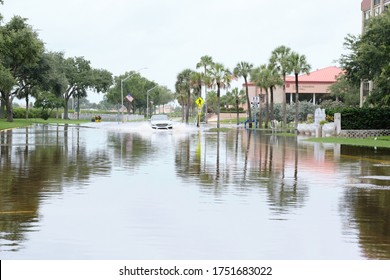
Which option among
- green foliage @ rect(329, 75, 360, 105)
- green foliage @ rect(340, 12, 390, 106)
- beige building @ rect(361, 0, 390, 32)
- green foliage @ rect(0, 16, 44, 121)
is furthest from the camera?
green foliage @ rect(329, 75, 360, 105)

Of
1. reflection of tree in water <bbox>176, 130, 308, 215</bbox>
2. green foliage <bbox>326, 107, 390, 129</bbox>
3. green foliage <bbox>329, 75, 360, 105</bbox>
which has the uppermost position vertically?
green foliage <bbox>329, 75, 360, 105</bbox>

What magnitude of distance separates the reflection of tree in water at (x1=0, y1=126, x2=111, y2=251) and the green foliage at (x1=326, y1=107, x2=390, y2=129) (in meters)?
29.9

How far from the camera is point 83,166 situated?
2112 cm

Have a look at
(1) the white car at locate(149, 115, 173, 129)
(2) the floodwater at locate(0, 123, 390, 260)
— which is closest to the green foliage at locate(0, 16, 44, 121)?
(1) the white car at locate(149, 115, 173, 129)

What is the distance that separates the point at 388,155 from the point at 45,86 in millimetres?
62403

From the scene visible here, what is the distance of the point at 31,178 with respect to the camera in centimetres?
1734

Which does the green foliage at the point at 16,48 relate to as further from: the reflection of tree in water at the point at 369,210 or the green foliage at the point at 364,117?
the reflection of tree in water at the point at 369,210

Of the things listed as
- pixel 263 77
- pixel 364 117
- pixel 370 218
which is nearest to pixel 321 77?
pixel 263 77

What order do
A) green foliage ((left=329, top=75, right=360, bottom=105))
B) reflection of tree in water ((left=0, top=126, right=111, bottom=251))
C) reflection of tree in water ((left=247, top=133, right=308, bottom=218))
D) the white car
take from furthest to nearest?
green foliage ((left=329, top=75, right=360, bottom=105)) < the white car < reflection of tree in water ((left=247, top=133, right=308, bottom=218)) < reflection of tree in water ((left=0, top=126, right=111, bottom=251))

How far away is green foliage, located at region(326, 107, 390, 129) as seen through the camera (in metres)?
53.5

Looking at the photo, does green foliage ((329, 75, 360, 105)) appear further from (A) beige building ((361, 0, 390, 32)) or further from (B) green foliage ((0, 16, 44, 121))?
(B) green foliage ((0, 16, 44, 121))

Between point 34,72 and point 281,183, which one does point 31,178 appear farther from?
point 34,72

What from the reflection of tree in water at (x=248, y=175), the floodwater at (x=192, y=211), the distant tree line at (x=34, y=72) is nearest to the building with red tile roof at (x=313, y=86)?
the distant tree line at (x=34, y=72)

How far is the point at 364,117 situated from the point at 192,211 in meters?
44.2
